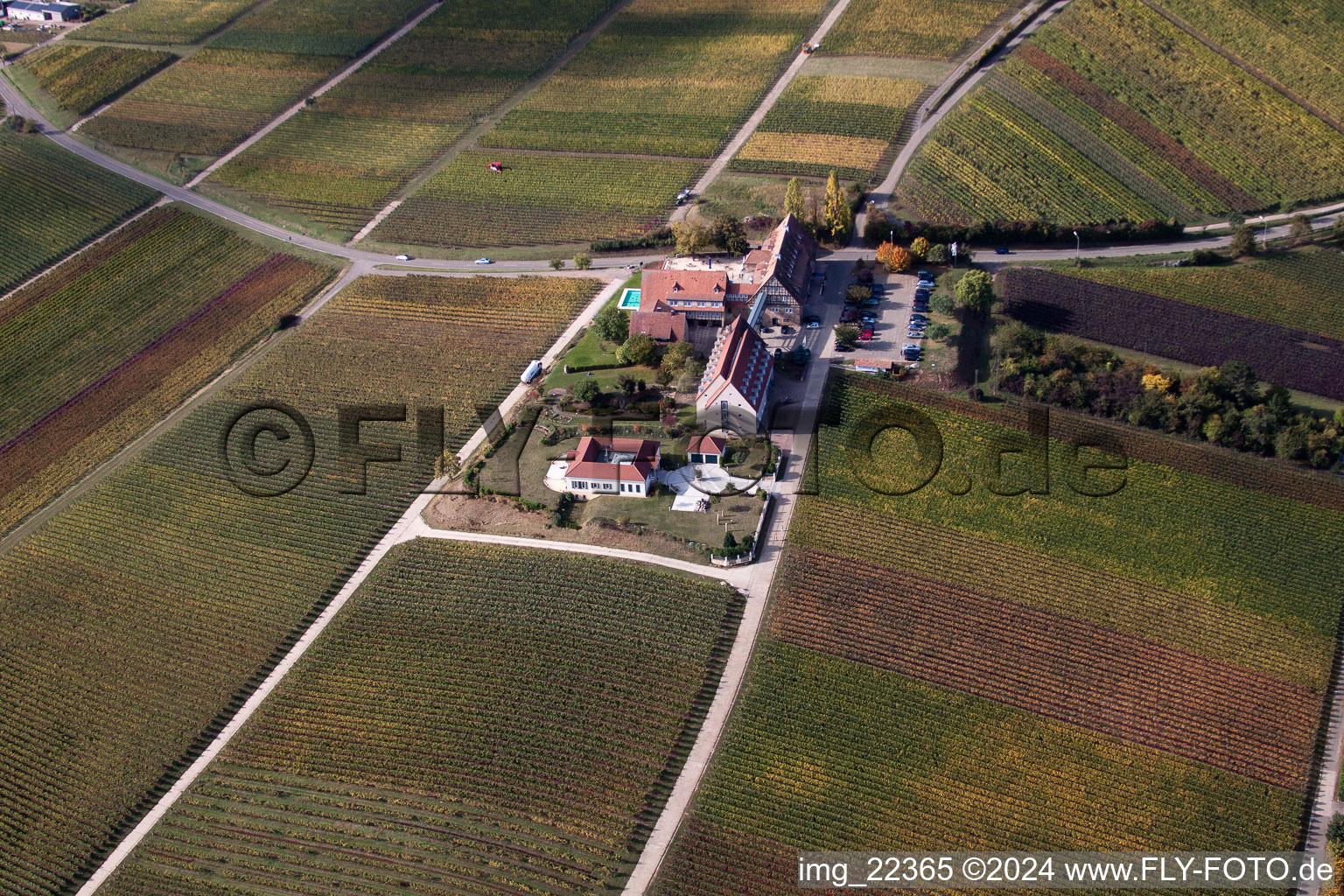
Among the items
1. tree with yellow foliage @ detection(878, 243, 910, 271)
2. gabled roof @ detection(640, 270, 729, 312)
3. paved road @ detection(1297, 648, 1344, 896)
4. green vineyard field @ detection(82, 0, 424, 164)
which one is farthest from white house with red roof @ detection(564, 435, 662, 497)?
green vineyard field @ detection(82, 0, 424, 164)

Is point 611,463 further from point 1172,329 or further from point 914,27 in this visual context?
point 914,27

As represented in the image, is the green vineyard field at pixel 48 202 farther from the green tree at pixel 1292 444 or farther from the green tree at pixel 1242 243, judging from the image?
the green tree at pixel 1292 444

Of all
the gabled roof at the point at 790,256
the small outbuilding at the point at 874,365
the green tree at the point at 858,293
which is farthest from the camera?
the green tree at the point at 858,293

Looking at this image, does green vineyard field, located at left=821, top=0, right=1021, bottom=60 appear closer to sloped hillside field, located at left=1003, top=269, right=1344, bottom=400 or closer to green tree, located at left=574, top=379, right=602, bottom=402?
sloped hillside field, located at left=1003, top=269, right=1344, bottom=400

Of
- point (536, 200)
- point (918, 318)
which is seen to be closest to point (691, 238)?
point (536, 200)

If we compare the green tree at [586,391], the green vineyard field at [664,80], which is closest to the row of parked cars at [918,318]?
the green tree at [586,391]

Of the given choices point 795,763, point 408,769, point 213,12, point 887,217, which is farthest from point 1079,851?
point 213,12
